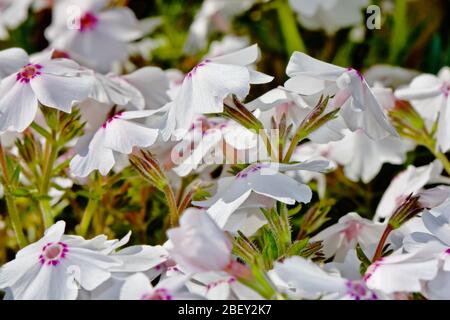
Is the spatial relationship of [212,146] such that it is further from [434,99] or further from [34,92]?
[434,99]

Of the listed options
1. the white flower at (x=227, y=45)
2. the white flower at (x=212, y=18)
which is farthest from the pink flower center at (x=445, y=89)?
the white flower at (x=212, y=18)

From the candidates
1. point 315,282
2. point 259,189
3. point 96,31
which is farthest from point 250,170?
point 96,31

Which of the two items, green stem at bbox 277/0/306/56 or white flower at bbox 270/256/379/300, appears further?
green stem at bbox 277/0/306/56

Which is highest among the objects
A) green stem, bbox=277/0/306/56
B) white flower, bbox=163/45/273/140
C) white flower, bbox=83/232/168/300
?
white flower, bbox=163/45/273/140

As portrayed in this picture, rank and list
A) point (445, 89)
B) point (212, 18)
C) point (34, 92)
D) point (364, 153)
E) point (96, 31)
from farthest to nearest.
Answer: point (212, 18)
point (96, 31)
point (364, 153)
point (445, 89)
point (34, 92)

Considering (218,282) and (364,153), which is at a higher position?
(218,282)

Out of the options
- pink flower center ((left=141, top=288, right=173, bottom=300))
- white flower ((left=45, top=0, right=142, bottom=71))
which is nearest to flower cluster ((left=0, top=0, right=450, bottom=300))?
pink flower center ((left=141, top=288, right=173, bottom=300))

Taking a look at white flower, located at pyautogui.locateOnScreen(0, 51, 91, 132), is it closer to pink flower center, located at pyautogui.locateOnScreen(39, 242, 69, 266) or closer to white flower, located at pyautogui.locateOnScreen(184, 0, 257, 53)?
pink flower center, located at pyautogui.locateOnScreen(39, 242, 69, 266)
